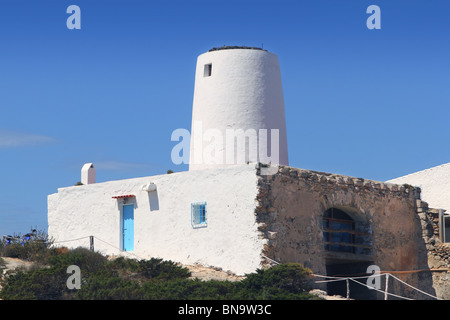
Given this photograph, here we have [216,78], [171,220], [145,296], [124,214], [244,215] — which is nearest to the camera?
[145,296]

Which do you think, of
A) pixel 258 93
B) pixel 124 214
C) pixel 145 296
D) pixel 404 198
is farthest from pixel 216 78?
pixel 145 296

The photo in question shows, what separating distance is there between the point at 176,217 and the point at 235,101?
5036mm

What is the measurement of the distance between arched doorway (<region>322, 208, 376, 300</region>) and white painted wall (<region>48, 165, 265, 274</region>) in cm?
343

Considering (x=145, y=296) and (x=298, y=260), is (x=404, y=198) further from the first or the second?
(x=145, y=296)

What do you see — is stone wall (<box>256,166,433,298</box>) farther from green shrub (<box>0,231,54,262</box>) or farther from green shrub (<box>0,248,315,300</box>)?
green shrub (<box>0,231,54,262</box>)

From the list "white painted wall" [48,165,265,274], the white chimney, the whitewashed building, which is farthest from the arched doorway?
the white chimney

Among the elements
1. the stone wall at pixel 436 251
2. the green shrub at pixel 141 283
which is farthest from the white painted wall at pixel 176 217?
the stone wall at pixel 436 251

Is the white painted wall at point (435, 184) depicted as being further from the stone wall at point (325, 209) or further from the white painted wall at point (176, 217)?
the white painted wall at point (176, 217)

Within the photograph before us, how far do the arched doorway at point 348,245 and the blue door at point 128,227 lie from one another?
237 inches

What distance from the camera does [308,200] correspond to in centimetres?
2255

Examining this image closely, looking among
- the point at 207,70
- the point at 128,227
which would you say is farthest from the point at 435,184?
the point at 128,227

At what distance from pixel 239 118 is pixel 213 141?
1173 millimetres

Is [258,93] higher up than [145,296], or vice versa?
[258,93]

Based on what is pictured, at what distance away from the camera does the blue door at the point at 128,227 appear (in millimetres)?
24578
